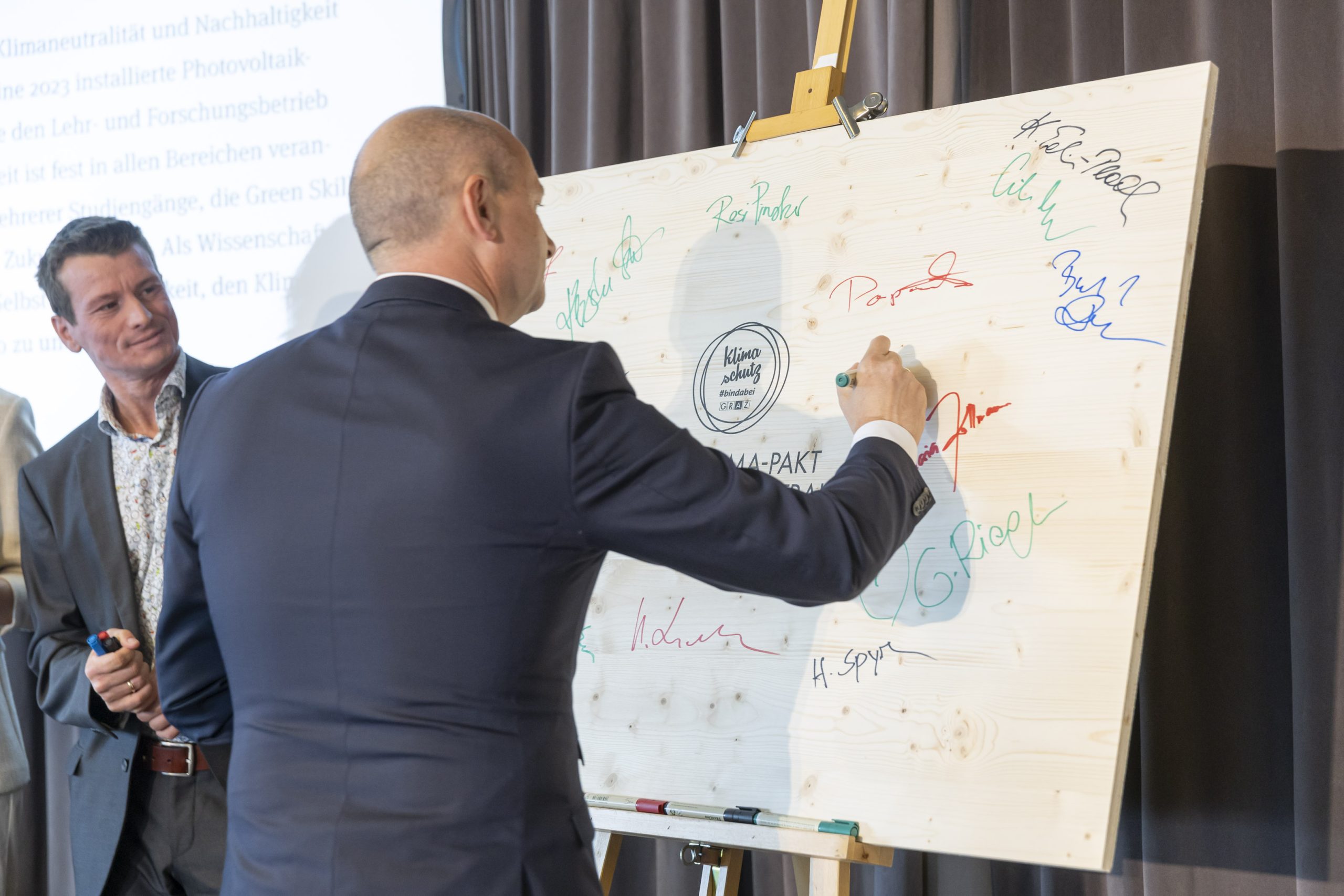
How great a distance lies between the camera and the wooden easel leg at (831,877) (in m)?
1.55

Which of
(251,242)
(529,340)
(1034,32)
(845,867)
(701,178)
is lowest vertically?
(845,867)

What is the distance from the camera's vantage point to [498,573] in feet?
3.70

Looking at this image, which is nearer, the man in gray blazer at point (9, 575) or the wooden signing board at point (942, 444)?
the wooden signing board at point (942, 444)

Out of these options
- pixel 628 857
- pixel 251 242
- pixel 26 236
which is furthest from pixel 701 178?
pixel 26 236

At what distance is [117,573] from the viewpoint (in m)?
2.02

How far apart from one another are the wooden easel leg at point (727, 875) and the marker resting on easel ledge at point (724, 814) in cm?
9

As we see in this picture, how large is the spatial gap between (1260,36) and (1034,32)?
42 cm

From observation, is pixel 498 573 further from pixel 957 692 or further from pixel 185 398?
pixel 185 398
